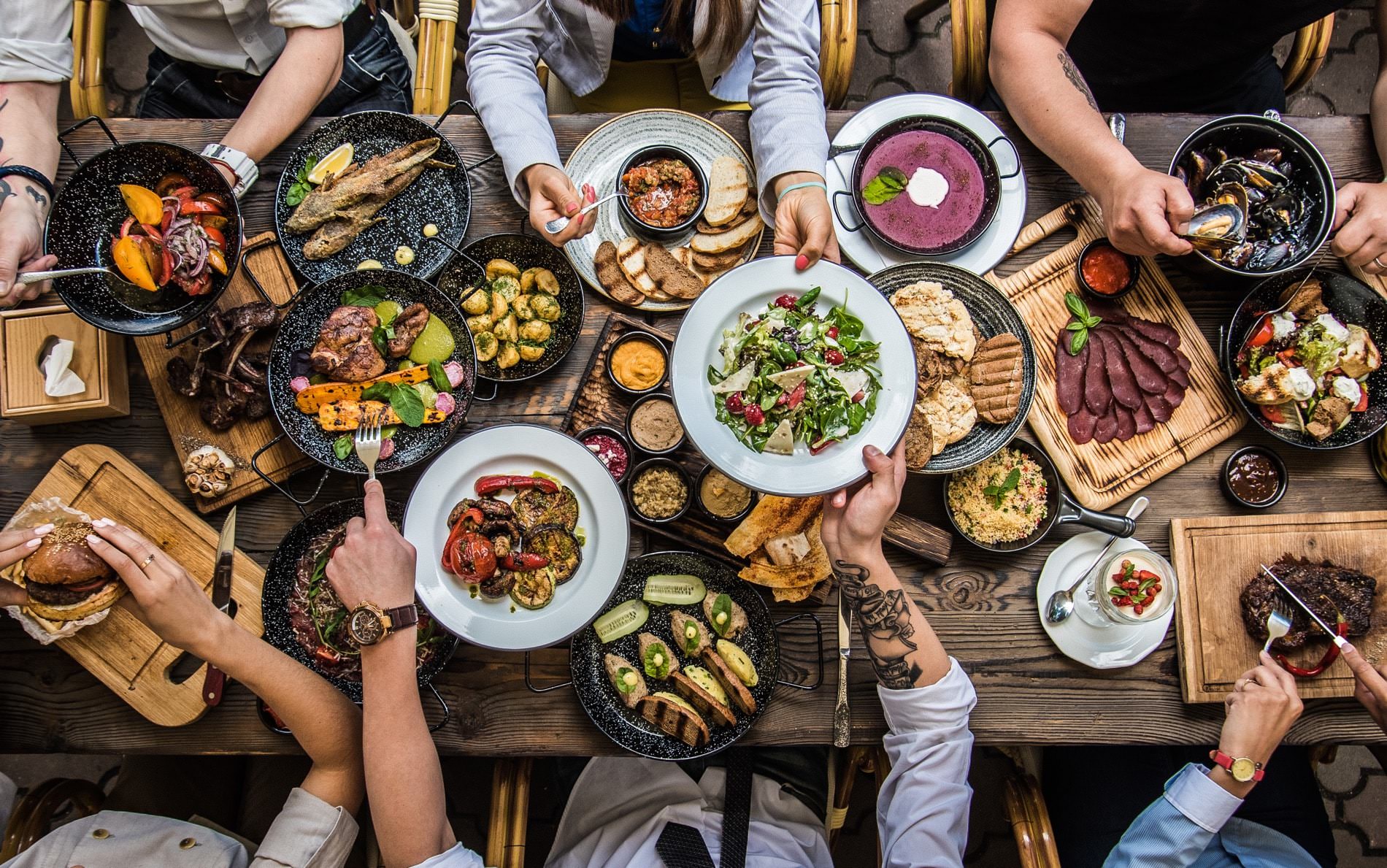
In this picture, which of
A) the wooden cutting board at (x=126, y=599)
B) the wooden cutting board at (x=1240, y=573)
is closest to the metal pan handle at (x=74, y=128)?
the wooden cutting board at (x=126, y=599)

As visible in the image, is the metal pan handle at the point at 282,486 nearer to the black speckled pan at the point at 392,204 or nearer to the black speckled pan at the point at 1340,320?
the black speckled pan at the point at 392,204

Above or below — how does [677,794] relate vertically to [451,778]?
above

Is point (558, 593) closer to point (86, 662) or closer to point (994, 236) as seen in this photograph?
point (86, 662)

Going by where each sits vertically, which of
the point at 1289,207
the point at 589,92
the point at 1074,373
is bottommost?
the point at 1074,373

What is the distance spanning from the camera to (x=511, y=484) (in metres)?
2.38

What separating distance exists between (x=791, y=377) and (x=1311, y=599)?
6.47 ft

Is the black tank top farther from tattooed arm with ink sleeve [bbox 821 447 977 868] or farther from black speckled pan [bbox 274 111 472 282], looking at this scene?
black speckled pan [bbox 274 111 472 282]

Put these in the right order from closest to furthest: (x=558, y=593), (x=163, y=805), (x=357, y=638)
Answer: (x=357, y=638), (x=558, y=593), (x=163, y=805)

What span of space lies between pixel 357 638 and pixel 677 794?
1494 mm

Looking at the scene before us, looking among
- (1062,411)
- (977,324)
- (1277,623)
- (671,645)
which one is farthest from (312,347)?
(1277,623)

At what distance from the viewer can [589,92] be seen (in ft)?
10.6

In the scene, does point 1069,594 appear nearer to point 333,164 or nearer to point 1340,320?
point 1340,320

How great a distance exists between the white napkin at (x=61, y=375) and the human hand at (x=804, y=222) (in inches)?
91.8

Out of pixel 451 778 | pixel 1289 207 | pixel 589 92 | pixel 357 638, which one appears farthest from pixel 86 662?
pixel 1289 207
